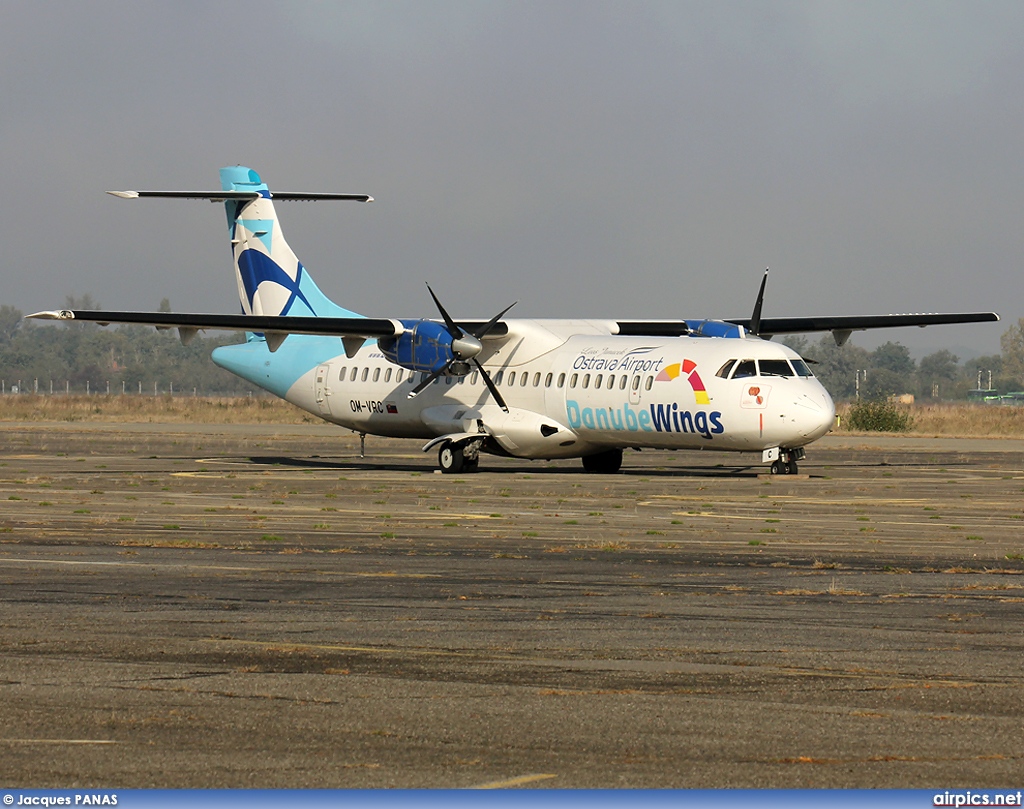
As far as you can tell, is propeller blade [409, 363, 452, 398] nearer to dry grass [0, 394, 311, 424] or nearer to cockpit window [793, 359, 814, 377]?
cockpit window [793, 359, 814, 377]

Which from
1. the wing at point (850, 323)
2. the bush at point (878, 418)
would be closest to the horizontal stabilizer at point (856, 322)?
the wing at point (850, 323)

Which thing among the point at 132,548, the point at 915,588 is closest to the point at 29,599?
the point at 132,548

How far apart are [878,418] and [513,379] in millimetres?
31420

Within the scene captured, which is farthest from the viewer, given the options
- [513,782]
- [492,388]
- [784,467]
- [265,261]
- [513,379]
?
[265,261]

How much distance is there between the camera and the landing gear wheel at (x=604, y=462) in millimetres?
35688

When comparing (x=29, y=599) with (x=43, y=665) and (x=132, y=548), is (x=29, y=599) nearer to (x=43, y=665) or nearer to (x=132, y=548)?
(x=43, y=665)

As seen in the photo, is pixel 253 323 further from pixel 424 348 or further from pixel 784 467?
pixel 784 467

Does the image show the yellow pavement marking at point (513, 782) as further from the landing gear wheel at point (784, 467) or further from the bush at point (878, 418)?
the bush at point (878, 418)

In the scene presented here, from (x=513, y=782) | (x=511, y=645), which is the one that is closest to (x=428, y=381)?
(x=511, y=645)

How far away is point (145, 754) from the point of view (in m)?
7.12

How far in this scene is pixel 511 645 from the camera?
34.4 ft

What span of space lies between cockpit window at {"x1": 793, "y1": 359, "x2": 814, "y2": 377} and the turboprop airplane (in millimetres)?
31

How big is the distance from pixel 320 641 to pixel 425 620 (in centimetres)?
122

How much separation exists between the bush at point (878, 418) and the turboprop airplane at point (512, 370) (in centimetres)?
2332
